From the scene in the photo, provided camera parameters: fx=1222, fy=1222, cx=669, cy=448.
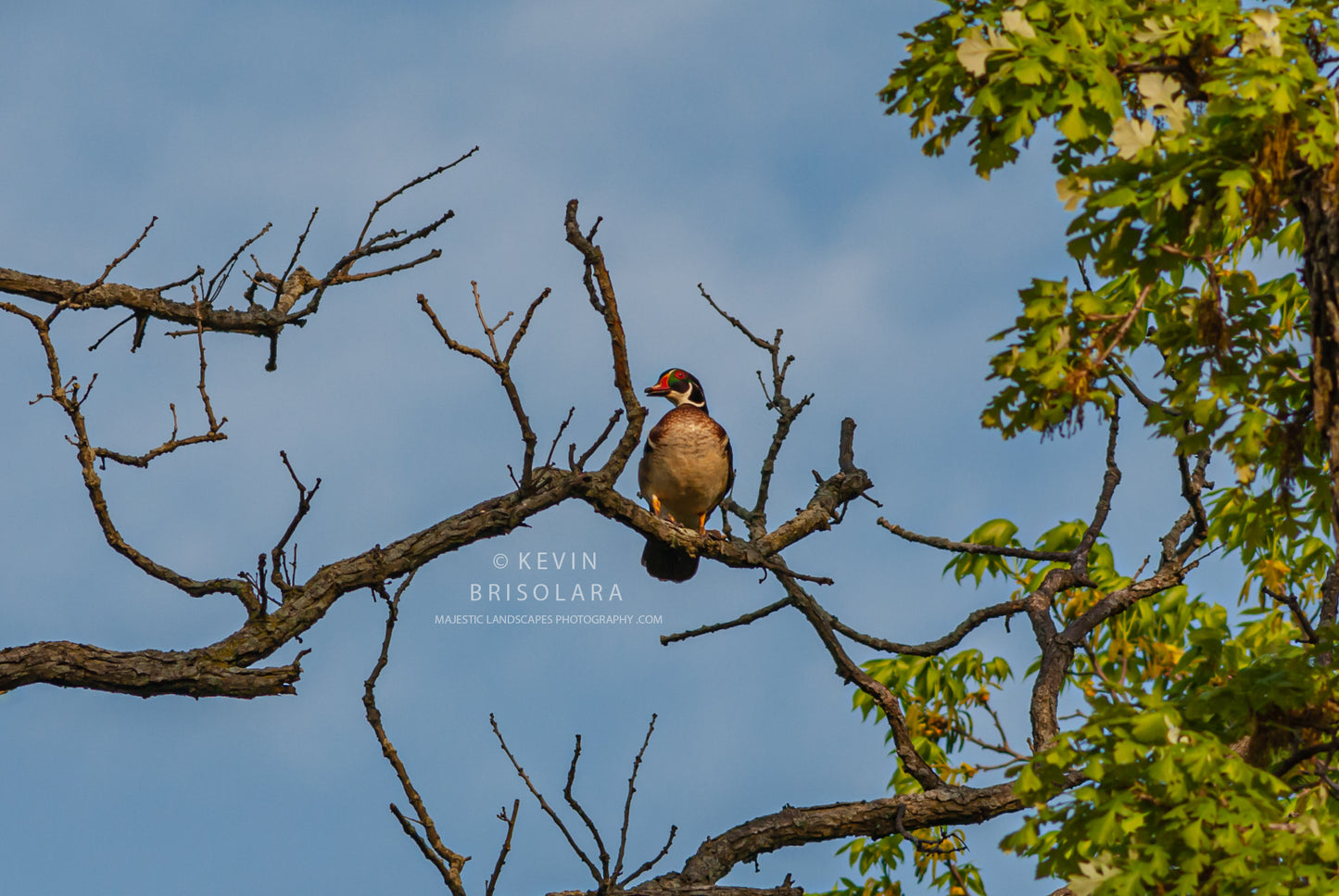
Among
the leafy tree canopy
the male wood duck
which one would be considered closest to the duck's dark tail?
the male wood duck

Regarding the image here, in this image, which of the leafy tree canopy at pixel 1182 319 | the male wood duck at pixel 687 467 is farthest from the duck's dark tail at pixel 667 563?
the leafy tree canopy at pixel 1182 319

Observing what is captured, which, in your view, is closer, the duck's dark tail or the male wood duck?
the duck's dark tail

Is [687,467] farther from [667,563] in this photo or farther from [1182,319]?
[1182,319]

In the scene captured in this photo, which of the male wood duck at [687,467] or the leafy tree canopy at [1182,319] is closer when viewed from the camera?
the leafy tree canopy at [1182,319]

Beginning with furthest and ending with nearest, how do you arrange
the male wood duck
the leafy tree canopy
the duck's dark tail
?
the male wood duck, the duck's dark tail, the leafy tree canopy

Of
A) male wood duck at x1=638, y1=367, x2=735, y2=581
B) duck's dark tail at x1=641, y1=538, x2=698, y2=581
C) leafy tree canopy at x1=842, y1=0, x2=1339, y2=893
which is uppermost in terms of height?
male wood duck at x1=638, y1=367, x2=735, y2=581

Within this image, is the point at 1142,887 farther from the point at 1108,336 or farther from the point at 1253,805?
the point at 1108,336

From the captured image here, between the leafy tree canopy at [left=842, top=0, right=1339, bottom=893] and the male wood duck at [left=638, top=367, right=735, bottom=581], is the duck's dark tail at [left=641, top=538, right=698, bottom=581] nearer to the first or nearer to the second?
the male wood duck at [left=638, top=367, right=735, bottom=581]

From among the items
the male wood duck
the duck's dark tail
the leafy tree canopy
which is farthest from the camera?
the male wood duck

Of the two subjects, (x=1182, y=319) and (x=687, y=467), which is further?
(x=687, y=467)

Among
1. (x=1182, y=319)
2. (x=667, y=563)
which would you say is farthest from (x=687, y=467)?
(x=1182, y=319)

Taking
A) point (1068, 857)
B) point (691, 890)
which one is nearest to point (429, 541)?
point (691, 890)

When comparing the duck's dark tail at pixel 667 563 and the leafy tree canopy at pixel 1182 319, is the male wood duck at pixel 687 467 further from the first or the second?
the leafy tree canopy at pixel 1182 319

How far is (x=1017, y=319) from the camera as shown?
14.0ft
